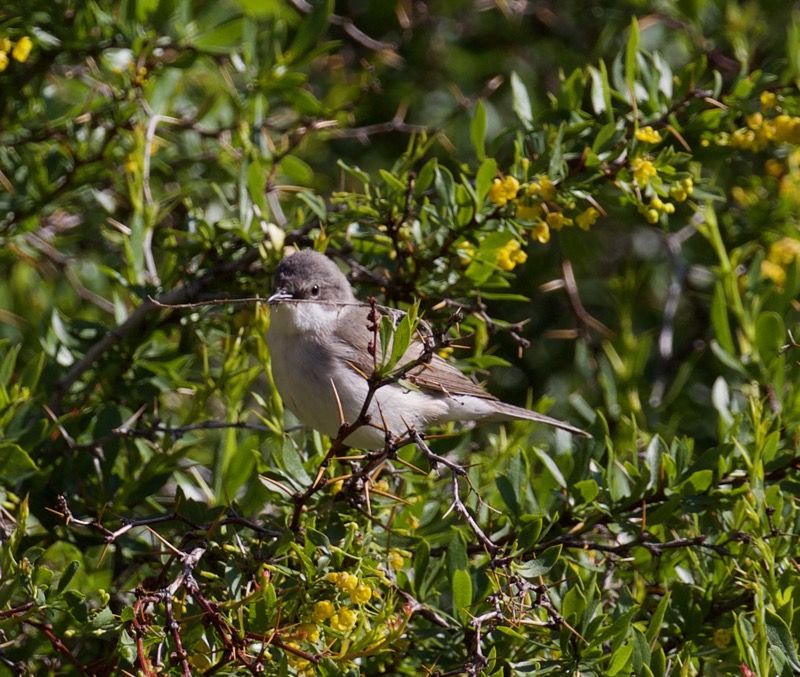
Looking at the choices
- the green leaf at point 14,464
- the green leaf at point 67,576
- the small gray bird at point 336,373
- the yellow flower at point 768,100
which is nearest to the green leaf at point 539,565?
the small gray bird at point 336,373

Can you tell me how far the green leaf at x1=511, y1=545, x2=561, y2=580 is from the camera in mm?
2402

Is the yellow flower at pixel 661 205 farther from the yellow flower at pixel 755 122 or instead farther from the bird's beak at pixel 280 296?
the bird's beak at pixel 280 296

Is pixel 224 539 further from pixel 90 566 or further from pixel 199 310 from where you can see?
pixel 199 310

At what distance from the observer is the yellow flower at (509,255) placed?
3.27 metres

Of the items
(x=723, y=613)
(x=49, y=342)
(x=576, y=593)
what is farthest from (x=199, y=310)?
(x=723, y=613)

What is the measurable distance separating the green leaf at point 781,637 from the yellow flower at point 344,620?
1085 millimetres

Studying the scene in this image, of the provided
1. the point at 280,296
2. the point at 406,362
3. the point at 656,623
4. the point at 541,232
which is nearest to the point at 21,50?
the point at 280,296

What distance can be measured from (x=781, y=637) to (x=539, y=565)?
→ 660mm

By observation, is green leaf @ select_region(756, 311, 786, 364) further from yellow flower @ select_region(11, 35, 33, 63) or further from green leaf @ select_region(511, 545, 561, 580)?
yellow flower @ select_region(11, 35, 33, 63)

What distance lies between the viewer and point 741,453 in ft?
9.59

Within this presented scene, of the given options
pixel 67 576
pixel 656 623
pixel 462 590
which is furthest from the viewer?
pixel 462 590

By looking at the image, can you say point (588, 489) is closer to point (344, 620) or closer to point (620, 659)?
point (620, 659)

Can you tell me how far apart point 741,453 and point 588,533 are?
0.56 metres

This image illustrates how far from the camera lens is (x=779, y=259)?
432 centimetres
